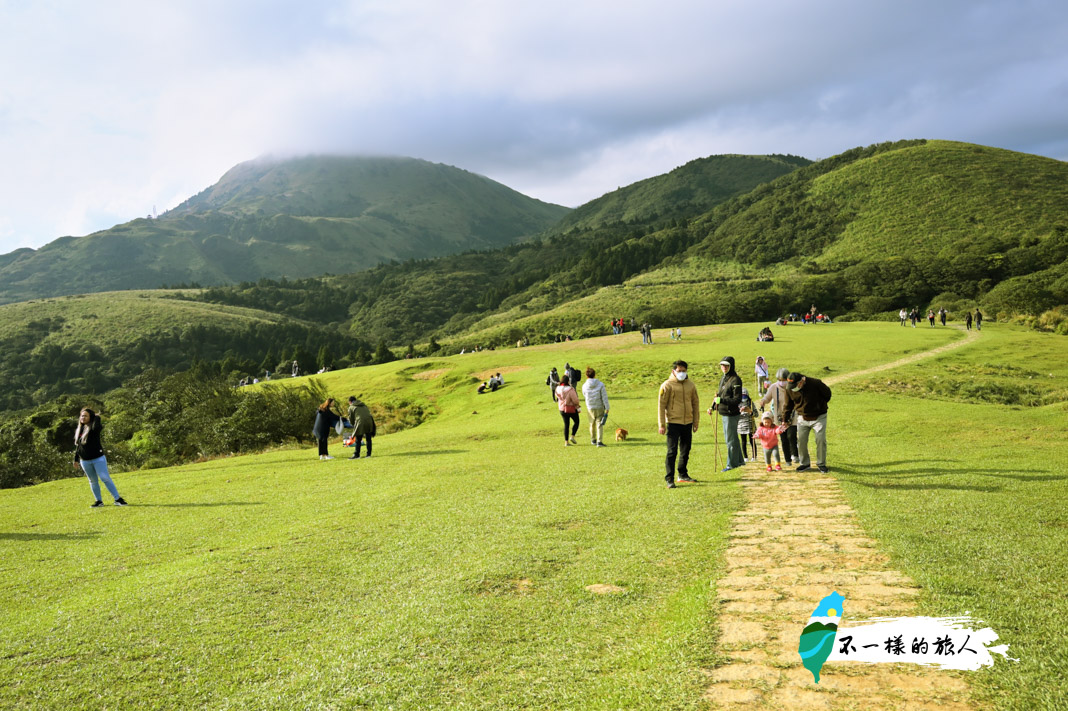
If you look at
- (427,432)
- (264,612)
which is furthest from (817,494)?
(427,432)

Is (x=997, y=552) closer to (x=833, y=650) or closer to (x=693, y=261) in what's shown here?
(x=833, y=650)

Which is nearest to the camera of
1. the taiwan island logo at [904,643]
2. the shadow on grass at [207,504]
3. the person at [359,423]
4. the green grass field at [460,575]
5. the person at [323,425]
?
the taiwan island logo at [904,643]

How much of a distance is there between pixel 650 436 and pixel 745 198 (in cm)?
19197

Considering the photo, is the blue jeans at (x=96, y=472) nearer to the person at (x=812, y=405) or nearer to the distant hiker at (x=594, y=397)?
the distant hiker at (x=594, y=397)

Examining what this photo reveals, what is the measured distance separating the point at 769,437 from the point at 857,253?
392 feet

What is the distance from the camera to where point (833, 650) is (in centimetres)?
513

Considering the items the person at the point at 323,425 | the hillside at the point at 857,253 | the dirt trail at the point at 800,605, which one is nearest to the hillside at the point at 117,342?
the hillside at the point at 857,253

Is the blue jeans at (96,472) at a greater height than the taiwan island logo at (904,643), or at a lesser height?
greater

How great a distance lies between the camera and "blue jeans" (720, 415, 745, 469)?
14.4 m

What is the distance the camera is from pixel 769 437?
1473 centimetres

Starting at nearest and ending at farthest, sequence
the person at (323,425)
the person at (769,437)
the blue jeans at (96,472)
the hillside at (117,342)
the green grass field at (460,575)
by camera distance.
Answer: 1. the green grass field at (460,575)
2. the blue jeans at (96,472)
3. the person at (769,437)
4. the person at (323,425)
5. the hillside at (117,342)

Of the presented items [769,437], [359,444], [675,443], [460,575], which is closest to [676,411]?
[675,443]

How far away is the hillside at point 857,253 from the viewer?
89375 millimetres

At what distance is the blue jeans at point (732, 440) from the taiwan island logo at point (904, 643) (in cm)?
907
